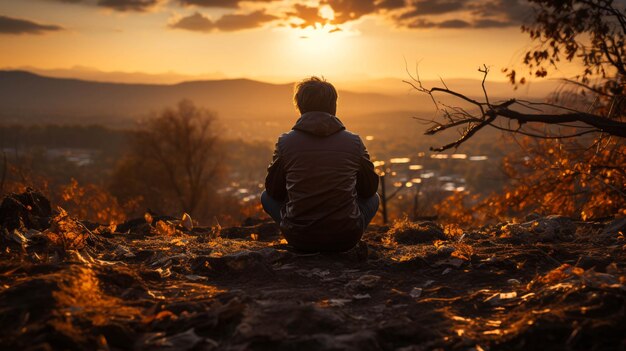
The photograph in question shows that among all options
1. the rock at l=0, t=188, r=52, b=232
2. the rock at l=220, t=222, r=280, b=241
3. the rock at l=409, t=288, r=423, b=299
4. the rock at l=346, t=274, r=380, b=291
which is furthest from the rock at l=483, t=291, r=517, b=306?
the rock at l=0, t=188, r=52, b=232

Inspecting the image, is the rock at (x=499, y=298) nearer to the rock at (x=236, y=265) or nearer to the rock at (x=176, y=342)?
the rock at (x=236, y=265)

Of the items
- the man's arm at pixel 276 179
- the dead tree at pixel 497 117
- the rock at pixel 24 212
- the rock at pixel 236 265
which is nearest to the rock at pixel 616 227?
the dead tree at pixel 497 117

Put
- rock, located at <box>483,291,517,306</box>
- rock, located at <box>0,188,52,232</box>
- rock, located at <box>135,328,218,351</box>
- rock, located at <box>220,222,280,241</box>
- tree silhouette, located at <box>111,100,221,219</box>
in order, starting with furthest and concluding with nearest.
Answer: tree silhouette, located at <box>111,100,221,219</box>, rock, located at <box>220,222,280,241</box>, rock, located at <box>0,188,52,232</box>, rock, located at <box>483,291,517,306</box>, rock, located at <box>135,328,218,351</box>

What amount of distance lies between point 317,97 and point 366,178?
41.9 inches

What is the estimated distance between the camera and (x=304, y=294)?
446 centimetres

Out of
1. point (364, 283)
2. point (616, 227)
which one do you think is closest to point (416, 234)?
point (616, 227)

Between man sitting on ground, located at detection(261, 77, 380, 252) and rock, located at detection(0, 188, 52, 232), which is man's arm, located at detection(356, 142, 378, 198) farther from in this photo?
rock, located at detection(0, 188, 52, 232)

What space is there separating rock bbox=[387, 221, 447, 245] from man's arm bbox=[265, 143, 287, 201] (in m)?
2.34

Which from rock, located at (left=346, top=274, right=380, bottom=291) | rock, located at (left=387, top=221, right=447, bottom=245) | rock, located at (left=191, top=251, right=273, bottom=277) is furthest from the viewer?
rock, located at (left=387, top=221, right=447, bottom=245)

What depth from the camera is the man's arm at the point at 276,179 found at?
557cm

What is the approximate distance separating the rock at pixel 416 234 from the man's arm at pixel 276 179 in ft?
7.68

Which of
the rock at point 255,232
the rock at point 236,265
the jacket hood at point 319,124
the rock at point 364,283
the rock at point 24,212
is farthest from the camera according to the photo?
the rock at point 255,232

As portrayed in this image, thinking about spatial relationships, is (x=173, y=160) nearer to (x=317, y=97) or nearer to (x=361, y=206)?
(x=361, y=206)

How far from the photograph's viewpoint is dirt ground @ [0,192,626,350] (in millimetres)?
3285
